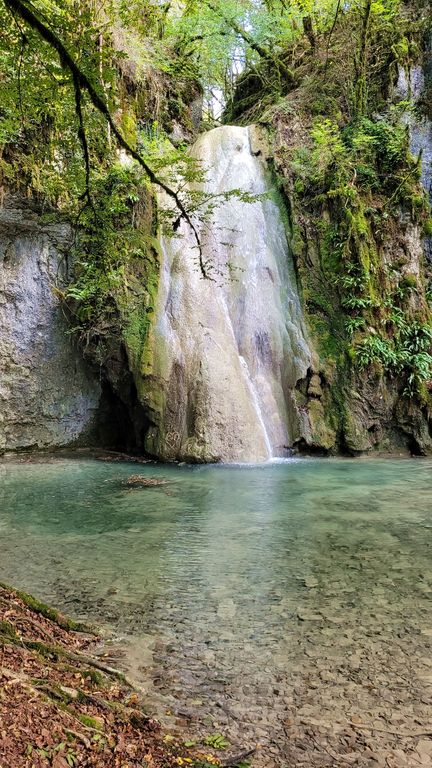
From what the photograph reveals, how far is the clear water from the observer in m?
2.80

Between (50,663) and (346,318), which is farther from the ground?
(346,318)

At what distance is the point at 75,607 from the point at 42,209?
10.1 meters

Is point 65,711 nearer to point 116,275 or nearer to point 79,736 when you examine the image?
point 79,736

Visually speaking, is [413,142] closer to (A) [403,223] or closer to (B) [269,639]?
(A) [403,223]

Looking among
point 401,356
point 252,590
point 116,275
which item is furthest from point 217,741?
point 401,356

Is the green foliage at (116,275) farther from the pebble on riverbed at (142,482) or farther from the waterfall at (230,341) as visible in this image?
the pebble on riverbed at (142,482)

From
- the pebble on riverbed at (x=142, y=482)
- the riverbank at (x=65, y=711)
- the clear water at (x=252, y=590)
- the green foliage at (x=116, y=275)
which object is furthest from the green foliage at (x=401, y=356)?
the riverbank at (x=65, y=711)

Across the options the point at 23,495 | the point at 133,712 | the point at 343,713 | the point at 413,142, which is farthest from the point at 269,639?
the point at 413,142

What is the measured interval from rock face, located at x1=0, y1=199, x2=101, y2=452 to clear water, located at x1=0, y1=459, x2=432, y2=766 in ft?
15.3

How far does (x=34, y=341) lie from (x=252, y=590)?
32.5 feet

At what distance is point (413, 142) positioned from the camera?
51.7 feet

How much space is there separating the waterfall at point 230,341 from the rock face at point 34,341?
2.54 meters

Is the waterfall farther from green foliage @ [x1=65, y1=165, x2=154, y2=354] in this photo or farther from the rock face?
the rock face

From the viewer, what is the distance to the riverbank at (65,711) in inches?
74.7
